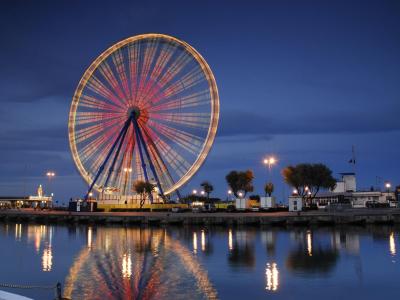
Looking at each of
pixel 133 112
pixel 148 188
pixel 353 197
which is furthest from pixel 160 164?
pixel 353 197

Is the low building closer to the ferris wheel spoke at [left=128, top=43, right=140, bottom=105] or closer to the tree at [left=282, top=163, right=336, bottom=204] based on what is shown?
the tree at [left=282, top=163, right=336, bottom=204]

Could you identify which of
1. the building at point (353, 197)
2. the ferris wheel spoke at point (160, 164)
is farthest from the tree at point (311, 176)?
the ferris wheel spoke at point (160, 164)

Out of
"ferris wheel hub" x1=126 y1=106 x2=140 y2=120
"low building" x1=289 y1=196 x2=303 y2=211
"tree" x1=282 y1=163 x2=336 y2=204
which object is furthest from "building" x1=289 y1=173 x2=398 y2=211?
"ferris wheel hub" x1=126 y1=106 x2=140 y2=120

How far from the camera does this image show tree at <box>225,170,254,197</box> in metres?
87.2

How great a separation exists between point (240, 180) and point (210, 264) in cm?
5795

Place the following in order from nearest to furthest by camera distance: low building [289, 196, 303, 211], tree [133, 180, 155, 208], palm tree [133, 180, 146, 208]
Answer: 1. low building [289, 196, 303, 211]
2. tree [133, 180, 155, 208]
3. palm tree [133, 180, 146, 208]

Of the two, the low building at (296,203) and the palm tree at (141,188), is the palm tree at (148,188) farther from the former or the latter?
the low building at (296,203)

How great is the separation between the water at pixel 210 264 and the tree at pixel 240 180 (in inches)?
1461

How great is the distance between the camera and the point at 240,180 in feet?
285

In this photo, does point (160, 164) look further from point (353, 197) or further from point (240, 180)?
point (353, 197)

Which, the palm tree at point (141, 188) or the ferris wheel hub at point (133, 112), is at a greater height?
the ferris wheel hub at point (133, 112)

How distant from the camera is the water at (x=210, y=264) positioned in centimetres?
2164

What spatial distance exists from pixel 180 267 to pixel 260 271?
4.48 m

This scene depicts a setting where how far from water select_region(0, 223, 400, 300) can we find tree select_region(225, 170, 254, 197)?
37.1m
